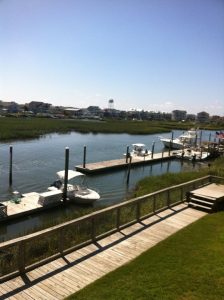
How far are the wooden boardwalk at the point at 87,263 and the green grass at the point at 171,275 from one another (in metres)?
0.40

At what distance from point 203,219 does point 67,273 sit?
7608 mm

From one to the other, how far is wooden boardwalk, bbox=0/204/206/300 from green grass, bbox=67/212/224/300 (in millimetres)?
402

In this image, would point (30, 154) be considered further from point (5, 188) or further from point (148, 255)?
point (148, 255)

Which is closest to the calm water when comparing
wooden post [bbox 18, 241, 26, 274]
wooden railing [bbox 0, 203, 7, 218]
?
wooden railing [bbox 0, 203, 7, 218]

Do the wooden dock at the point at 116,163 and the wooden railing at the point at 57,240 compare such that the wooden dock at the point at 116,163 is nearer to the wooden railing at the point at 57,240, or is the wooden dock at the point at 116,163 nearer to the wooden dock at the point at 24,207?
the wooden dock at the point at 24,207

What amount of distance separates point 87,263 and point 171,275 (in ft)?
8.22

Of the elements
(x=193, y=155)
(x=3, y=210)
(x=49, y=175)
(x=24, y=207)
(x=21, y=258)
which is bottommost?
(x=49, y=175)

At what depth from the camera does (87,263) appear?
9711 mm

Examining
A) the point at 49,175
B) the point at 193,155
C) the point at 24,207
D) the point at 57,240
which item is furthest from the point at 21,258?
the point at 193,155

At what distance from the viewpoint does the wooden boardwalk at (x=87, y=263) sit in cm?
810

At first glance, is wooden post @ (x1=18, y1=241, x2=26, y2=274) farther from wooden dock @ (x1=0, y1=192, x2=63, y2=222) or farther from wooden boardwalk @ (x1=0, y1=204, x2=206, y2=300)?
wooden dock @ (x1=0, y1=192, x2=63, y2=222)

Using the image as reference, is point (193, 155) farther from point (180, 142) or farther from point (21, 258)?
point (21, 258)

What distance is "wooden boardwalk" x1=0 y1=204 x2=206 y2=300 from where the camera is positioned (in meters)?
8.10

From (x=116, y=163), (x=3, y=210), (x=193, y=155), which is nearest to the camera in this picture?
(x=3, y=210)
